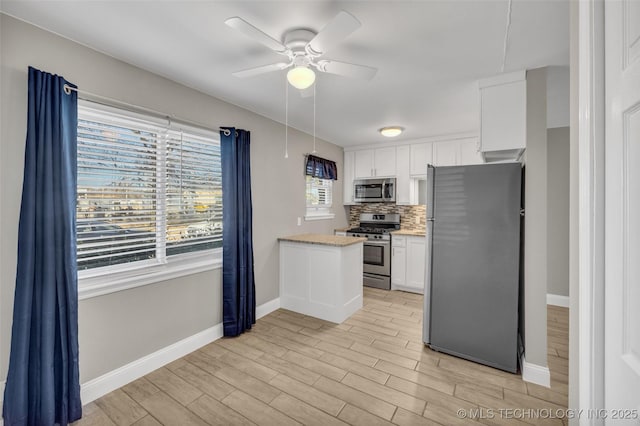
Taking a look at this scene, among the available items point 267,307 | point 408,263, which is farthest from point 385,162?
point 267,307

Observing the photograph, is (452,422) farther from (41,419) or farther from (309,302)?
(41,419)

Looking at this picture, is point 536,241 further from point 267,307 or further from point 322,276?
point 267,307

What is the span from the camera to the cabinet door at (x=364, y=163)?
16.6 feet

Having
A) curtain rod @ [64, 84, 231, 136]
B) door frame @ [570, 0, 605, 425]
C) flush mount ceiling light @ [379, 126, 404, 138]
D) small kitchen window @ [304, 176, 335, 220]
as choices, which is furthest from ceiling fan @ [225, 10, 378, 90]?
small kitchen window @ [304, 176, 335, 220]

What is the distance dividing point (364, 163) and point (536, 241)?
10.9 ft

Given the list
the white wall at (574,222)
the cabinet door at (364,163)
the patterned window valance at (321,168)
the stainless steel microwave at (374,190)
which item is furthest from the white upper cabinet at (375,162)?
the white wall at (574,222)

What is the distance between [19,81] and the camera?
1.63 m

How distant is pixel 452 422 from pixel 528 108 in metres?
2.43

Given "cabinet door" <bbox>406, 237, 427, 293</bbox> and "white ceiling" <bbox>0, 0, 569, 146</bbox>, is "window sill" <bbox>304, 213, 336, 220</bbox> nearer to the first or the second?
"cabinet door" <bbox>406, 237, 427, 293</bbox>

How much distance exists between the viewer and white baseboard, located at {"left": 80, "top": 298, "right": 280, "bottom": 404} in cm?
194

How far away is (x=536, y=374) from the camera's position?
2.12 m

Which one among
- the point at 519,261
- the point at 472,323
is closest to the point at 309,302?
the point at 472,323

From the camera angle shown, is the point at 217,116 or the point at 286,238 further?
the point at 286,238

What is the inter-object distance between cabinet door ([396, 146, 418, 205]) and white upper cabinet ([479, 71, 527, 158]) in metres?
2.23
